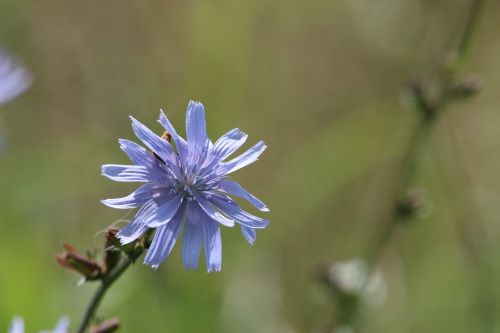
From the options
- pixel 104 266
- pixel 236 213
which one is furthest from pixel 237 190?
pixel 104 266

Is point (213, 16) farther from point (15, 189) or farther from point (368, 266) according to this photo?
point (368, 266)

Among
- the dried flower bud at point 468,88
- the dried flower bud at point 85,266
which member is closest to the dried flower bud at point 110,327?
the dried flower bud at point 85,266

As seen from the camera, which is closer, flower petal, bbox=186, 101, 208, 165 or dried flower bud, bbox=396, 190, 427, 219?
flower petal, bbox=186, 101, 208, 165

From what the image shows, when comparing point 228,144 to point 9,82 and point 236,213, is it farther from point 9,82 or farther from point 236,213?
point 9,82

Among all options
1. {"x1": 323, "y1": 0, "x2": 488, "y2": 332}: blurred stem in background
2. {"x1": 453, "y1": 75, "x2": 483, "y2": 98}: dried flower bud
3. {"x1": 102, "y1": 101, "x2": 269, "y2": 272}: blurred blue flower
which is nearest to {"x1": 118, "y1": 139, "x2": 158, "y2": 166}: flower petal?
{"x1": 102, "y1": 101, "x2": 269, "y2": 272}: blurred blue flower

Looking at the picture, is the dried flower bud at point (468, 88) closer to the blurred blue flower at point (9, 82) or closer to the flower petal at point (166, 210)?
the flower petal at point (166, 210)

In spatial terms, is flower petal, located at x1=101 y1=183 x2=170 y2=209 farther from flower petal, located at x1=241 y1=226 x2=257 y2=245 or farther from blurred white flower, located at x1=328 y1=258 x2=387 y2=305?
blurred white flower, located at x1=328 y1=258 x2=387 y2=305
